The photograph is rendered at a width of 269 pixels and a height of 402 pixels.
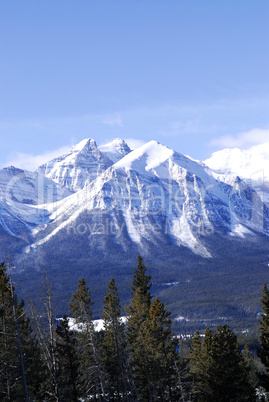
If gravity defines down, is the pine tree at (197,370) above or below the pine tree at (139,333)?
below

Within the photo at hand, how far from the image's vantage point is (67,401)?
155ft

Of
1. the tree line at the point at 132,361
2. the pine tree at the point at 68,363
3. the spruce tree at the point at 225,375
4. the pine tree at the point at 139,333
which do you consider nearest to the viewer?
the tree line at the point at 132,361

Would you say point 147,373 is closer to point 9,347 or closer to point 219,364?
point 219,364

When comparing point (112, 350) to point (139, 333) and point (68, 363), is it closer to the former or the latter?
point (139, 333)

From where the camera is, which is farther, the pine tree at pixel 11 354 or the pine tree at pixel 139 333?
the pine tree at pixel 139 333

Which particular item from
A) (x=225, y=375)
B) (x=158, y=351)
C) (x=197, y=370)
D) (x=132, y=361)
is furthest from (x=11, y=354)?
(x=197, y=370)

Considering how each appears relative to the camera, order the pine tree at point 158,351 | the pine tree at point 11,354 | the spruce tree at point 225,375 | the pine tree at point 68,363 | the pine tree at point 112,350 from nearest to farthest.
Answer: the pine tree at point 11,354
the pine tree at point 68,363
the spruce tree at point 225,375
the pine tree at point 158,351
the pine tree at point 112,350

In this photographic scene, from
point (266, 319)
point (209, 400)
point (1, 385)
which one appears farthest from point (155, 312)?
point (1, 385)

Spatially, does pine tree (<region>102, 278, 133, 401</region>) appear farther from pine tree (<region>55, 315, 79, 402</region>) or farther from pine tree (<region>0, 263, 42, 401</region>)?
pine tree (<region>0, 263, 42, 401</region>)

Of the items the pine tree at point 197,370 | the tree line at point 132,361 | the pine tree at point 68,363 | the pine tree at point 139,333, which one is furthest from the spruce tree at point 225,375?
the pine tree at point 68,363

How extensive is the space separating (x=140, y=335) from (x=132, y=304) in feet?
20.4

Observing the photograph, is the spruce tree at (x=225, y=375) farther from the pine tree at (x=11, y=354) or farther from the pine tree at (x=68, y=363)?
the pine tree at (x=11, y=354)

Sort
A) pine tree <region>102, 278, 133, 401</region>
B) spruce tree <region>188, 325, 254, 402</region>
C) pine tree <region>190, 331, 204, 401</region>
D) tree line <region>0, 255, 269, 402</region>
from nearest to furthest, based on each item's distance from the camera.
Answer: tree line <region>0, 255, 269, 402</region> → spruce tree <region>188, 325, 254, 402</region> → pine tree <region>102, 278, 133, 401</region> → pine tree <region>190, 331, 204, 401</region>

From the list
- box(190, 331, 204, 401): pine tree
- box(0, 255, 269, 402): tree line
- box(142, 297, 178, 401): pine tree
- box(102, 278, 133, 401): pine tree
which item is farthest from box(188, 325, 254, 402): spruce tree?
box(102, 278, 133, 401): pine tree
